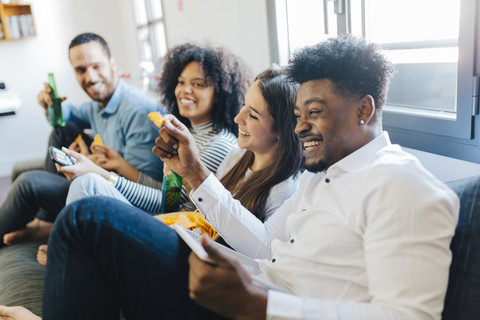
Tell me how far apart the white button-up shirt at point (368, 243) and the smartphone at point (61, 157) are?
1.07 metres

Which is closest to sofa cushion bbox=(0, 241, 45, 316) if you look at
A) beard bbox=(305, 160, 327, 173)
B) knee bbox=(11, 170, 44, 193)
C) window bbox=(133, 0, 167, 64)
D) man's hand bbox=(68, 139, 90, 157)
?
knee bbox=(11, 170, 44, 193)

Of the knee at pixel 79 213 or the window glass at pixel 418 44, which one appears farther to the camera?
the window glass at pixel 418 44

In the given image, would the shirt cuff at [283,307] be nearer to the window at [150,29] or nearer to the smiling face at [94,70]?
the smiling face at [94,70]

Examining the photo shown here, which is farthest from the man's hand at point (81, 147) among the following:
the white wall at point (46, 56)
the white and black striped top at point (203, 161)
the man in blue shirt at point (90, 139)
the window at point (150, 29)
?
the white wall at point (46, 56)

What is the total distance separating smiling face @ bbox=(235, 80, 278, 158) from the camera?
141cm

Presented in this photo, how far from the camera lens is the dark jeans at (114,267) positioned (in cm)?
89

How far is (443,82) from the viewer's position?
1503mm

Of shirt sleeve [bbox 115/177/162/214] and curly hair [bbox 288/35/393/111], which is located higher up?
curly hair [bbox 288/35/393/111]

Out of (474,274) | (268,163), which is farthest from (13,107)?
(474,274)

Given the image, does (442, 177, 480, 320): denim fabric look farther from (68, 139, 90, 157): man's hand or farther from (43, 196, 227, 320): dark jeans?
(68, 139, 90, 157): man's hand

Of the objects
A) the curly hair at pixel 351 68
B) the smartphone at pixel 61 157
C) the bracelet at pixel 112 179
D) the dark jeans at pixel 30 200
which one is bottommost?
the dark jeans at pixel 30 200

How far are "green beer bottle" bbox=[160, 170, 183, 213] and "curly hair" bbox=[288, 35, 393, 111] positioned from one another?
0.74m

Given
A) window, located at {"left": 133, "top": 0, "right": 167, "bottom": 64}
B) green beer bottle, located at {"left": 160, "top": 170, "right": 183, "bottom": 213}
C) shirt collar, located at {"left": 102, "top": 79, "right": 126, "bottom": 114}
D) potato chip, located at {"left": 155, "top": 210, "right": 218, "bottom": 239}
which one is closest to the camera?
potato chip, located at {"left": 155, "top": 210, "right": 218, "bottom": 239}

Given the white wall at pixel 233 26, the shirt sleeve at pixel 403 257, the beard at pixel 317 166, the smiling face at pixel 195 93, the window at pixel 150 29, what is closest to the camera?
the shirt sleeve at pixel 403 257
